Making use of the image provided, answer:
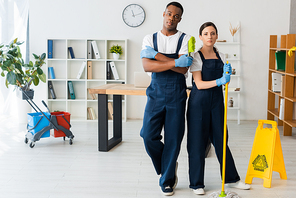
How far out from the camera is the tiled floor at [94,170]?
114 inches

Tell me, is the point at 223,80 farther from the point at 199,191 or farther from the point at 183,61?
the point at 199,191

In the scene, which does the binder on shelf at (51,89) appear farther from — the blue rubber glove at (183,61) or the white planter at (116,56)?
the blue rubber glove at (183,61)

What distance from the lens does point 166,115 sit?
2.73 meters

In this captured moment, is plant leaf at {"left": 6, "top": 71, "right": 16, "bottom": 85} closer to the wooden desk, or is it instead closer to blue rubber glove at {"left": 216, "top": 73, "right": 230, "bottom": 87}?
the wooden desk

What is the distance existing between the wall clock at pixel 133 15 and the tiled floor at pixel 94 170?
2.20 m

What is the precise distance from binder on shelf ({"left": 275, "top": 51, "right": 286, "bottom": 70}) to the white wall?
2.29 feet

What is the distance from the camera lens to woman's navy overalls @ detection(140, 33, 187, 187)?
2672 millimetres

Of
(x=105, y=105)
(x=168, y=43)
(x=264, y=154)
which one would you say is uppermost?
(x=168, y=43)

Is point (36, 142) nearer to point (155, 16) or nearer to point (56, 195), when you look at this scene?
point (56, 195)

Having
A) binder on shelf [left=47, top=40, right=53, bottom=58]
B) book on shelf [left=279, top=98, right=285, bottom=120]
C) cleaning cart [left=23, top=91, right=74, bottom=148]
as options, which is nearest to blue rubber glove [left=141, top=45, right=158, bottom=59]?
cleaning cart [left=23, top=91, right=74, bottom=148]

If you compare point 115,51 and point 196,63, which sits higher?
point 115,51

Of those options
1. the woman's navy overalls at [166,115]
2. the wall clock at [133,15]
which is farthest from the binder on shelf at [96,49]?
the woman's navy overalls at [166,115]

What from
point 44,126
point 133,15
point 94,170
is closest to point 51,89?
point 44,126

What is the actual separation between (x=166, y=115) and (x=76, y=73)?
3.86m
